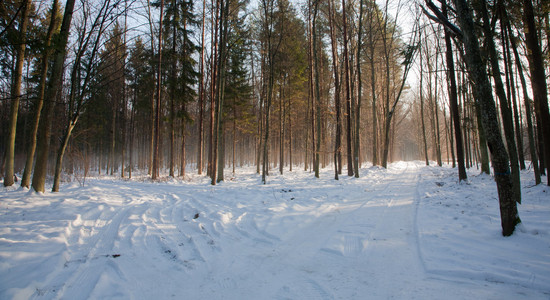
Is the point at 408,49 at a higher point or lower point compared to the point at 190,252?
higher

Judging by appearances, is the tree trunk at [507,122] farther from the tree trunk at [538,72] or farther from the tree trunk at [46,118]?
the tree trunk at [46,118]

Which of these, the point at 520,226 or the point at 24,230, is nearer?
the point at 520,226

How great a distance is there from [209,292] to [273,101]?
17.5 metres

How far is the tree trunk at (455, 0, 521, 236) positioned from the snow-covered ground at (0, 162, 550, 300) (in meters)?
0.30

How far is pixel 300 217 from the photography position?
5508mm

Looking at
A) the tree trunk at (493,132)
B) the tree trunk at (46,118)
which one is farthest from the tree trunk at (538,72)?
the tree trunk at (46,118)

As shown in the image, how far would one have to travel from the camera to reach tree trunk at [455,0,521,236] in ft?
12.0

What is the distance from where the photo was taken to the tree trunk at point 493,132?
12.0 ft

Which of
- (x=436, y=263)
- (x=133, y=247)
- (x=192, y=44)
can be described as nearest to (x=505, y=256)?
(x=436, y=263)

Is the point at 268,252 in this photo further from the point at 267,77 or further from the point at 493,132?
the point at 267,77

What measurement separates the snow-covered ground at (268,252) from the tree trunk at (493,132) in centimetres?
30

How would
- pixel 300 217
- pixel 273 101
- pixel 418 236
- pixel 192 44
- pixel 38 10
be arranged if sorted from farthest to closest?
pixel 273 101, pixel 192 44, pixel 38 10, pixel 300 217, pixel 418 236

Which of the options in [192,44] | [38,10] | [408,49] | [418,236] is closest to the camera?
[418,236]

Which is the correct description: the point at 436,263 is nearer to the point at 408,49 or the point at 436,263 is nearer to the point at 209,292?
the point at 209,292
